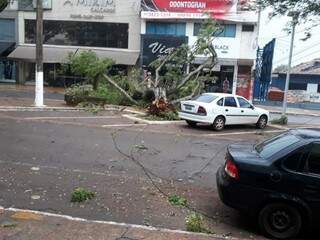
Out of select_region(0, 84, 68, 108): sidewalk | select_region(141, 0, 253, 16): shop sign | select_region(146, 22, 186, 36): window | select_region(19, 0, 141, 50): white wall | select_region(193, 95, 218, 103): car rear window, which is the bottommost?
select_region(0, 84, 68, 108): sidewalk

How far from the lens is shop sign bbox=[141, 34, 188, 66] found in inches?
1721

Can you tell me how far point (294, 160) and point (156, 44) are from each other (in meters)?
37.5

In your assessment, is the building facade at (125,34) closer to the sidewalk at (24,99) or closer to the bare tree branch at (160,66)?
the sidewalk at (24,99)

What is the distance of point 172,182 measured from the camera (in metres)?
10.1

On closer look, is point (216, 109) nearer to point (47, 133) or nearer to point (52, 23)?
point (47, 133)

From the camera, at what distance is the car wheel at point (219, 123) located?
19.7m

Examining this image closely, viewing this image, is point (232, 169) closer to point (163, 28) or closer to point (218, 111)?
point (218, 111)

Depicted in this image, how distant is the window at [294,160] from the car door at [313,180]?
0.11 m

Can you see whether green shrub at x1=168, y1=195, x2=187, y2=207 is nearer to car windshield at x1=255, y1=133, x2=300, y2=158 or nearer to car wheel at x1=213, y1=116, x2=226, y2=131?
car windshield at x1=255, y1=133, x2=300, y2=158

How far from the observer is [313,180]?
6.89 metres

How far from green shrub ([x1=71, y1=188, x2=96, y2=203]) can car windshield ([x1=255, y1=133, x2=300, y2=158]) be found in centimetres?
285

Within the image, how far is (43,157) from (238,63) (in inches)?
1345

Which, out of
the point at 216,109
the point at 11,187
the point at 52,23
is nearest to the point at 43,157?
the point at 11,187

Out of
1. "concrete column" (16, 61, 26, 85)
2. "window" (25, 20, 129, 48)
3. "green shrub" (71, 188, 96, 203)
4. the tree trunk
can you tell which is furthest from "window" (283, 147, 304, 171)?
"concrete column" (16, 61, 26, 85)
